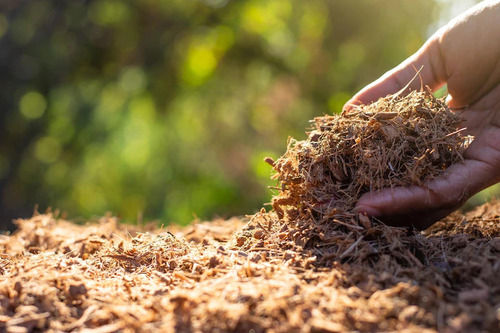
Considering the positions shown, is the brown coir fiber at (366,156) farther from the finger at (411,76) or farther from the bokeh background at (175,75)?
the bokeh background at (175,75)

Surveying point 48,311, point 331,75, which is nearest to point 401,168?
point 48,311

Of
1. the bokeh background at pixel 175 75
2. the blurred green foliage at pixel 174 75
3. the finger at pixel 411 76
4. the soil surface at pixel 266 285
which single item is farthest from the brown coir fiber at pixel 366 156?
the bokeh background at pixel 175 75

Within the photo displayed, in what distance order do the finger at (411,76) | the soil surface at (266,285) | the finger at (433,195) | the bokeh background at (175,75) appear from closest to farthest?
the soil surface at (266,285) < the finger at (433,195) < the finger at (411,76) < the bokeh background at (175,75)

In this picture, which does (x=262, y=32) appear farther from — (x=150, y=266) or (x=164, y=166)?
(x=150, y=266)

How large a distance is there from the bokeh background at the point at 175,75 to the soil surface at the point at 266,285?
515 centimetres

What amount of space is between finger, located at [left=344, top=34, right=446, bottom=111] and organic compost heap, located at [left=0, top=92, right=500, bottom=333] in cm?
44

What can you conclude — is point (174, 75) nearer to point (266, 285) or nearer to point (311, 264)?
point (311, 264)

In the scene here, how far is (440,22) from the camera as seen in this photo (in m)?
7.10

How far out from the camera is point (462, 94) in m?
2.93

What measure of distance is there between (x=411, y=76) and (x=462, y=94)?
0.39 meters

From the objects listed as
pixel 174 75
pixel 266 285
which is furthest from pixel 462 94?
pixel 174 75

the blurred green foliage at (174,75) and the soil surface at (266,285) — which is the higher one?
the blurred green foliage at (174,75)

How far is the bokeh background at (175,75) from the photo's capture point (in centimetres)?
707

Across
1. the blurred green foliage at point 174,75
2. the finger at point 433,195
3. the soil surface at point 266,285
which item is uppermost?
the blurred green foliage at point 174,75
